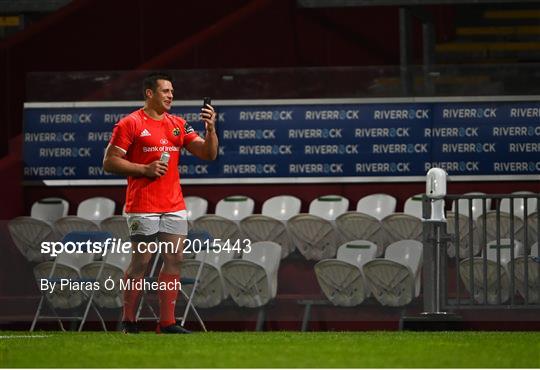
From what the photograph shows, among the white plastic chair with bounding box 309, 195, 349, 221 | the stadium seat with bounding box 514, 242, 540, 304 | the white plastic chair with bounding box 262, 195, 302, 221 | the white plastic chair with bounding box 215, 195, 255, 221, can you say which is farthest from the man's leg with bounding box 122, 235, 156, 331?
the white plastic chair with bounding box 262, 195, 302, 221

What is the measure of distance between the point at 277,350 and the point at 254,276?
3.93 m

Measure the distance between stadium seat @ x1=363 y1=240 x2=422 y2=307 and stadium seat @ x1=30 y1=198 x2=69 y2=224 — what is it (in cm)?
488

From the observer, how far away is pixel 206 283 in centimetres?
1305

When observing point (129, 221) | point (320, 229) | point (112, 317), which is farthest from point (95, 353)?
point (320, 229)

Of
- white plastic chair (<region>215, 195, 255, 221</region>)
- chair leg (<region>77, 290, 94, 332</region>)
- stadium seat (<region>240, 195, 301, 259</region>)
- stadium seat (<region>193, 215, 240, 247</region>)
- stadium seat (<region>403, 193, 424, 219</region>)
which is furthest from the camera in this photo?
white plastic chair (<region>215, 195, 255, 221</region>)

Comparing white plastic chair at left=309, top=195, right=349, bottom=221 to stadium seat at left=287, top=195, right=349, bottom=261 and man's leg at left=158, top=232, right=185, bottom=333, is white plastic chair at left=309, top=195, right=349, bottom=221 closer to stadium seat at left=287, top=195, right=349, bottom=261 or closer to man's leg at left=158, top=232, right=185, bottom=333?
stadium seat at left=287, top=195, right=349, bottom=261

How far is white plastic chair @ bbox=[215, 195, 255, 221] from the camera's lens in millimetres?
16469

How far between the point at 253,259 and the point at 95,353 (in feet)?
14.9


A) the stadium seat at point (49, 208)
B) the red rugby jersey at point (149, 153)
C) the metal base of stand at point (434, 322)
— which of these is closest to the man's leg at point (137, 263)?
the red rugby jersey at point (149, 153)

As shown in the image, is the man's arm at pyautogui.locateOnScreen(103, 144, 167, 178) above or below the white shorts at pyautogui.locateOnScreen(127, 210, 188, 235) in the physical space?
above

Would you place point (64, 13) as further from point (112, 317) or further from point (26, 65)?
point (112, 317)

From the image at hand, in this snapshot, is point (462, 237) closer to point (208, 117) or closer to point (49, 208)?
point (208, 117)

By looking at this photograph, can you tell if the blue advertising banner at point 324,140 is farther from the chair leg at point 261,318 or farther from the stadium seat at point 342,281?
the chair leg at point 261,318

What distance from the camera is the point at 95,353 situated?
9023mm
